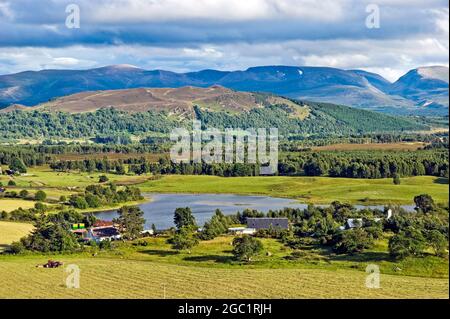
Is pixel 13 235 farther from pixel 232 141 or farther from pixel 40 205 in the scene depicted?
pixel 232 141

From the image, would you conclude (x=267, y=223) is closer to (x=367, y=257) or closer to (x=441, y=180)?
(x=367, y=257)

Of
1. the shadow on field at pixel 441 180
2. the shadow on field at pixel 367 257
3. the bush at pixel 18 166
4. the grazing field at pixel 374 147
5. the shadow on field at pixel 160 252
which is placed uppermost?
the grazing field at pixel 374 147

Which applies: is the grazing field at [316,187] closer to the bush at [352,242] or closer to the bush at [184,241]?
the bush at [184,241]

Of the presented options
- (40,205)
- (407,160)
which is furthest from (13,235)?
(407,160)

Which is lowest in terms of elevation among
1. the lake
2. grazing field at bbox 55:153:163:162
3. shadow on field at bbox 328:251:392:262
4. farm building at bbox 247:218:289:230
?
the lake

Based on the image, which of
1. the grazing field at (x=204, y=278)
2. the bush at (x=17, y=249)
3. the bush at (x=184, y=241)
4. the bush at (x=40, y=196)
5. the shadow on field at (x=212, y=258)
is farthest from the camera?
the bush at (x=40, y=196)

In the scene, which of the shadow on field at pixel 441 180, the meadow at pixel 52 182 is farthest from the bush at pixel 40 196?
the shadow on field at pixel 441 180

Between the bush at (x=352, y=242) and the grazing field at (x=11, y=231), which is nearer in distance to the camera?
the bush at (x=352, y=242)

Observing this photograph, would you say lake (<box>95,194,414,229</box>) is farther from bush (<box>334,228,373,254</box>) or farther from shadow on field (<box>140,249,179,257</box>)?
bush (<box>334,228,373,254</box>)

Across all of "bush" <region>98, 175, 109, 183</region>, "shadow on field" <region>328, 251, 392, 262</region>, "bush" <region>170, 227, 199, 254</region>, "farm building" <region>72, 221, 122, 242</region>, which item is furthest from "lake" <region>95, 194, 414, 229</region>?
"shadow on field" <region>328, 251, 392, 262</region>
